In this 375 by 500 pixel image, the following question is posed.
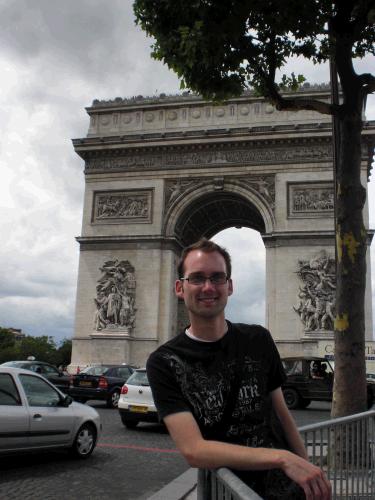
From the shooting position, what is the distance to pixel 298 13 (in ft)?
24.1

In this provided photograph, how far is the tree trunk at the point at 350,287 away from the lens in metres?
6.60

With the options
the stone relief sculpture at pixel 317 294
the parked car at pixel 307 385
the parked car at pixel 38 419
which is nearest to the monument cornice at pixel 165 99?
the stone relief sculpture at pixel 317 294

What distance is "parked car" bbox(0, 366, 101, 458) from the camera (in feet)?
23.4

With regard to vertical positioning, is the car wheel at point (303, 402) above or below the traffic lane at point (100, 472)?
above

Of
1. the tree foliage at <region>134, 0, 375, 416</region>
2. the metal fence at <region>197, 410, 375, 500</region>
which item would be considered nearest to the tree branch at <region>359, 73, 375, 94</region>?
the tree foliage at <region>134, 0, 375, 416</region>

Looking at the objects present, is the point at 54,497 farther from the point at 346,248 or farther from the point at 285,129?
the point at 285,129

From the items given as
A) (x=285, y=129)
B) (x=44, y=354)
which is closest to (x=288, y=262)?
(x=285, y=129)

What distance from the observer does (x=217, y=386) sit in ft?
7.23

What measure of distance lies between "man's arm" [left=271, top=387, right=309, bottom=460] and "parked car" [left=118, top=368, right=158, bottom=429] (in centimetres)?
915

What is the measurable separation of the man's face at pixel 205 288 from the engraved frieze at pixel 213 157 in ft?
85.3

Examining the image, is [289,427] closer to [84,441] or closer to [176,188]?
[84,441]

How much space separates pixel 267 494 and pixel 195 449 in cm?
35

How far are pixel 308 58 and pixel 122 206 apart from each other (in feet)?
70.8

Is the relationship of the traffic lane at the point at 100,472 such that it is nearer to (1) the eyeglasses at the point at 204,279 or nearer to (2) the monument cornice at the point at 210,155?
(1) the eyeglasses at the point at 204,279
